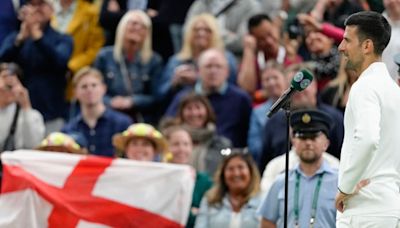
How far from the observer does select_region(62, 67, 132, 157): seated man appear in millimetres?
13836

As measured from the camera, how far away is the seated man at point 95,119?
13.8 metres

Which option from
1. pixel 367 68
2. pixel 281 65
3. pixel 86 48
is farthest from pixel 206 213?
pixel 86 48

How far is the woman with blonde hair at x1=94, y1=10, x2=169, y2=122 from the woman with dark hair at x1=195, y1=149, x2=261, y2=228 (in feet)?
10.3

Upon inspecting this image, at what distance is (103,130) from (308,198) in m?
3.86

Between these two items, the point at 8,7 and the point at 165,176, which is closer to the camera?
the point at 165,176

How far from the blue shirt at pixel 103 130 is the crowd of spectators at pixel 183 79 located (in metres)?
0.01

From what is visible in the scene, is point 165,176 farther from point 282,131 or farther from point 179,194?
point 282,131

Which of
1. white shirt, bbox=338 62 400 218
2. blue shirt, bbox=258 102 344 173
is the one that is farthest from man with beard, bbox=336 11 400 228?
blue shirt, bbox=258 102 344 173

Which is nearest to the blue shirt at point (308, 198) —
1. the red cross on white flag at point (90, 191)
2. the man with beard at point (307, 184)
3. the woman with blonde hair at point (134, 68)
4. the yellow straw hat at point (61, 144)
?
the man with beard at point (307, 184)

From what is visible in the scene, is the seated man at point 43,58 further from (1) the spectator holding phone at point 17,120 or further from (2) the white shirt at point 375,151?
(2) the white shirt at point 375,151

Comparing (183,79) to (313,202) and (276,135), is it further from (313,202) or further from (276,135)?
(313,202)

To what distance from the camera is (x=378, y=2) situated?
45.0 feet

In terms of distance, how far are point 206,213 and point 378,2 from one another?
323 centimetres

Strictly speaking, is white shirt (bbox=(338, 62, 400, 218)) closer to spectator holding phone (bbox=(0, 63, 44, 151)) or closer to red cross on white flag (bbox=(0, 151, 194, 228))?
red cross on white flag (bbox=(0, 151, 194, 228))
